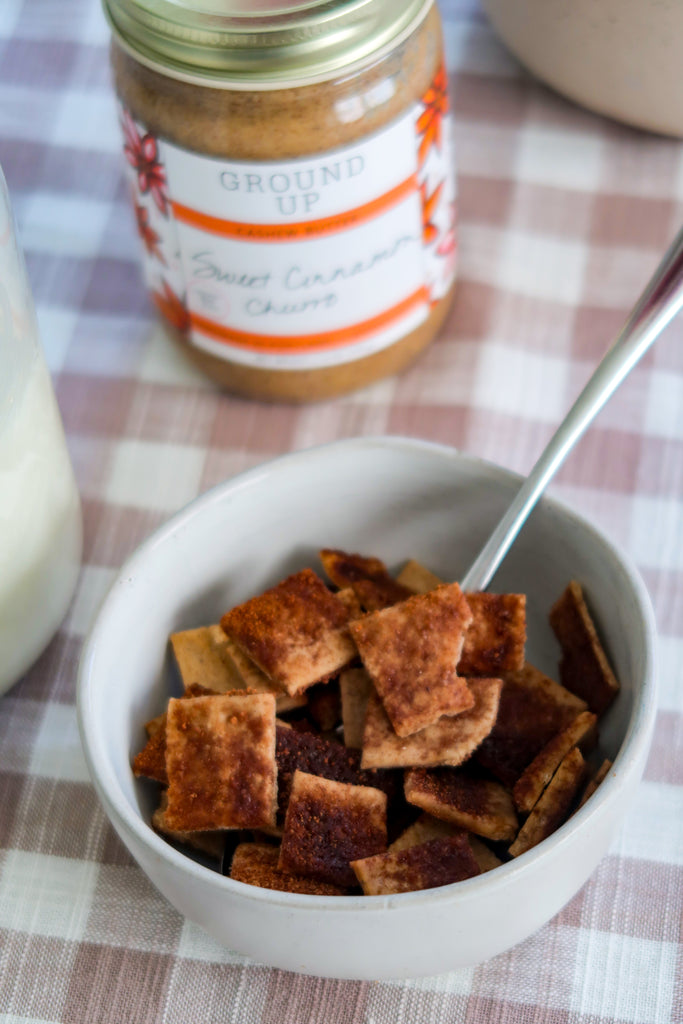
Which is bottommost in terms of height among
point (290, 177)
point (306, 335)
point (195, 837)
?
point (195, 837)

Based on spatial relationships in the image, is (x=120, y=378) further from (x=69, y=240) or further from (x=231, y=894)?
(x=231, y=894)

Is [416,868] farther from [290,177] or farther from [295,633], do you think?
[290,177]

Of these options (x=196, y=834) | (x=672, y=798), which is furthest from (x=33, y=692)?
(x=672, y=798)

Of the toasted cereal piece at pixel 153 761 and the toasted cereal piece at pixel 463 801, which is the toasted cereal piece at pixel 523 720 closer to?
the toasted cereal piece at pixel 463 801

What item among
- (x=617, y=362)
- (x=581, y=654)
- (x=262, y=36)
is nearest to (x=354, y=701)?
(x=581, y=654)

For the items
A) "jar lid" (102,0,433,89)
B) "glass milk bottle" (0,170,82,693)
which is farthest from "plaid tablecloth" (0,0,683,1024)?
"jar lid" (102,0,433,89)

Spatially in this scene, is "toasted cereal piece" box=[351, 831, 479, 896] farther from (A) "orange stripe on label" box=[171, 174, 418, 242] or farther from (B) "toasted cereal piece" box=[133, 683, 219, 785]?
(A) "orange stripe on label" box=[171, 174, 418, 242]

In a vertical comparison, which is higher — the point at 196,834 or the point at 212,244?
the point at 212,244

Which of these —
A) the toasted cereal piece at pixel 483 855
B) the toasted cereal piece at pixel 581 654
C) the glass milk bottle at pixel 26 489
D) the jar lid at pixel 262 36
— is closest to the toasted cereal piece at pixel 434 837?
the toasted cereal piece at pixel 483 855
